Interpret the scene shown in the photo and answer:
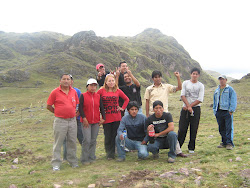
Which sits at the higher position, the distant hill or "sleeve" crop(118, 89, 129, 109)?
the distant hill

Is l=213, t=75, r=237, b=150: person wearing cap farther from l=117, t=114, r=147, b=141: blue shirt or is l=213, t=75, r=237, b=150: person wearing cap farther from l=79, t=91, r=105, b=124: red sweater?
l=79, t=91, r=105, b=124: red sweater

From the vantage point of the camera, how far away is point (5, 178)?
6.18m

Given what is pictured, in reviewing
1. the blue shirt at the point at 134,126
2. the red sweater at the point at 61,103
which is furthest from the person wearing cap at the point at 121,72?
the red sweater at the point at 61,103

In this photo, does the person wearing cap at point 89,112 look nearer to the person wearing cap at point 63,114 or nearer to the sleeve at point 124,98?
the person wearing cap at point 63,114

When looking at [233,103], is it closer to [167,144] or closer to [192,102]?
[192,102]

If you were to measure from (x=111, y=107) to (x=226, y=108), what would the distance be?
4.78 m

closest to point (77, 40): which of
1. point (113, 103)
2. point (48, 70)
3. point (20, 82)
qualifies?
point (48, 70)

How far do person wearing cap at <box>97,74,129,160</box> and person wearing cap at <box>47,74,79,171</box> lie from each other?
45.8 inches

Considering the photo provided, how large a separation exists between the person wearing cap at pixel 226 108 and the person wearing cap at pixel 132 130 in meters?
3.55

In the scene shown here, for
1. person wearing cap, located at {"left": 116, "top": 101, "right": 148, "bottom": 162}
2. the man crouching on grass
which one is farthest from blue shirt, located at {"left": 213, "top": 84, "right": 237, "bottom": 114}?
person wearing cap, located at {"left": 116, "top": 101, "right": 148, "bottom": 162}

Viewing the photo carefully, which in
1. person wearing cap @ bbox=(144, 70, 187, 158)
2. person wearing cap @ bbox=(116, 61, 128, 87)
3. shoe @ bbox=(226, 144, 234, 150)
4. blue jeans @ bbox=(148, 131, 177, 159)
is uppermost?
person wearing cap @ bbox=(116, 61, 128, 87)

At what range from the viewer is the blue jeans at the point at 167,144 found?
6.78m

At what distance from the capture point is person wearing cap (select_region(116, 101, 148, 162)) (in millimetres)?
7297

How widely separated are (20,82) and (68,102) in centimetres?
7092
